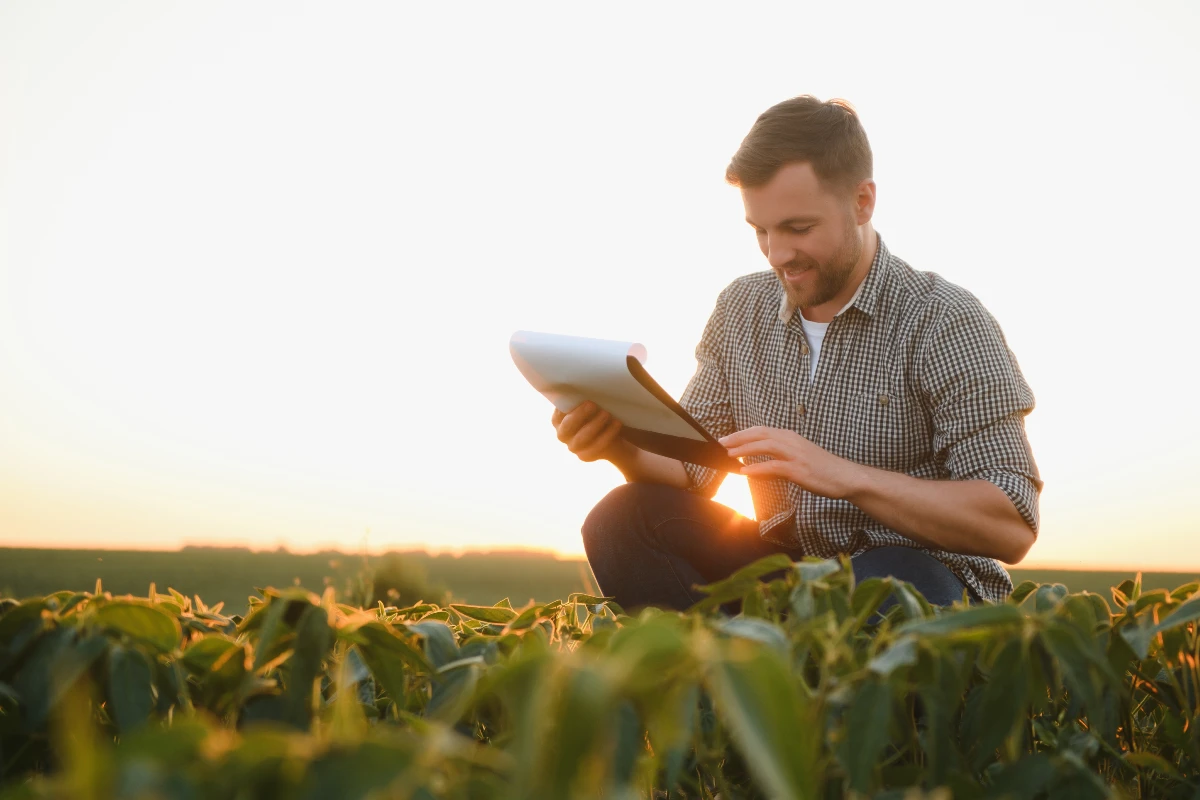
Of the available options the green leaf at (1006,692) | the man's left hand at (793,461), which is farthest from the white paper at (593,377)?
the green leaf at (1006,692)

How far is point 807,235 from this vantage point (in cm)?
247

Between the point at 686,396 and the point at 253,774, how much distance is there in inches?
103

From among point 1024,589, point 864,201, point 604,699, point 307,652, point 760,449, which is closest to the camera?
point 604,699

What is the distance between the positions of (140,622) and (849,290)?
2.22 metres

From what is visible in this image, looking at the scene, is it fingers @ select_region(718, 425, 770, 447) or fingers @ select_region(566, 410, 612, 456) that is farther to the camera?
fingers @ select_region(566, 410, 612, 456)

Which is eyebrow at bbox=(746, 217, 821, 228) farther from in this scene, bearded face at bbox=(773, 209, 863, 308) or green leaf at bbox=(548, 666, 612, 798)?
green leaf at bbox=(548, 666, 612, 798)

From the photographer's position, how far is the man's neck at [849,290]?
8.39 ft

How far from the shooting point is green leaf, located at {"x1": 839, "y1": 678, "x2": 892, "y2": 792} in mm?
505

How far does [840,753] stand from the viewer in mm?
514

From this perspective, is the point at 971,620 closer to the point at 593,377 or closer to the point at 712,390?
the point at 593,377

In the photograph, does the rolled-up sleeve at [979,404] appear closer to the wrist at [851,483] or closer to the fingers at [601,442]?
the wrist at [851,483]

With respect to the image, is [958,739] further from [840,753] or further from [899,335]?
[899,335]

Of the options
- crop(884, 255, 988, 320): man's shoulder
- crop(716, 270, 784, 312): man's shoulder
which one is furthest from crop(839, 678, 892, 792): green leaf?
crop(716, 270, 784, 312): man's shoulder

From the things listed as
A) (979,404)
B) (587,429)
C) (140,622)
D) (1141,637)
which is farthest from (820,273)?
(140,622)
